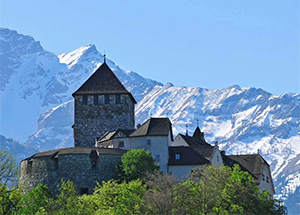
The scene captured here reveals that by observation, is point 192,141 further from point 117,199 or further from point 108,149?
point 117,199

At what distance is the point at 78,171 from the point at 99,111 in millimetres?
17924

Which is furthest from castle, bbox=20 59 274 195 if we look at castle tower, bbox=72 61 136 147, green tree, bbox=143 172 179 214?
green tree, bbox=143 172 179 214

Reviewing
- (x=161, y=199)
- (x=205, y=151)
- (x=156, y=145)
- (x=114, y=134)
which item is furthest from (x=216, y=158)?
(x=161, y=199)

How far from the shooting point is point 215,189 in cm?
8712

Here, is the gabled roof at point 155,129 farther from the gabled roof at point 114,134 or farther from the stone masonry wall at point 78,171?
the stone masonry wall at point 78,171

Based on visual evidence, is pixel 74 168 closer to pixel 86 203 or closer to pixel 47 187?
pixel 47 187

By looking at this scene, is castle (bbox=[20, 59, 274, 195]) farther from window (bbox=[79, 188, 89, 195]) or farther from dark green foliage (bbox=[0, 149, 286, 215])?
dark green foliage (bbox=[0, 149, 286, 215])

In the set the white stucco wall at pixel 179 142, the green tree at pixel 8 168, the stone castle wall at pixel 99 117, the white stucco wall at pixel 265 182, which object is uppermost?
the stone castle wall at pixel 99 117

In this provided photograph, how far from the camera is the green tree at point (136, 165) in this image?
4006 inches

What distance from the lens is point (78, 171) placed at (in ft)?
338

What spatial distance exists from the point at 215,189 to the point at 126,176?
1827cm

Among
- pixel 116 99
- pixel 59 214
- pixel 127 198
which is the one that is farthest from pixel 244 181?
pixel 116 99

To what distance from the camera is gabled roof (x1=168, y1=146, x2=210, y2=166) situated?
10819cm

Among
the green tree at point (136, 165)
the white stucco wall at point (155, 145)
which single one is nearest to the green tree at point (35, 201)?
the green tree at point (136, 165)
